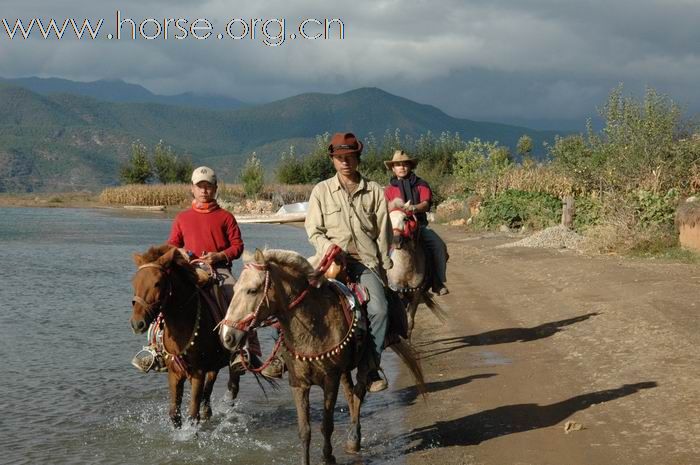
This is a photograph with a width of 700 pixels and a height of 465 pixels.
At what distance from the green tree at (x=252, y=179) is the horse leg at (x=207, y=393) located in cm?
5955

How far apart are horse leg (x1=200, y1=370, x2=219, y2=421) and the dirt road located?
5.97 ft

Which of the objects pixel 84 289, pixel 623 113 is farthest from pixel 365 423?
pixel 623 113

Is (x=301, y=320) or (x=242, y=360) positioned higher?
(x=301, y=320)

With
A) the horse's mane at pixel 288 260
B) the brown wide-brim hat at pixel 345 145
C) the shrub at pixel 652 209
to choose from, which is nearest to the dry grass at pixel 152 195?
the shrub at pixel 652 209

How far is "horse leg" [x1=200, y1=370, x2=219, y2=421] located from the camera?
7.86m

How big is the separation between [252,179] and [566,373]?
60.5 metres

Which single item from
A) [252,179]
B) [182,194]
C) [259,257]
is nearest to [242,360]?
[259,257]

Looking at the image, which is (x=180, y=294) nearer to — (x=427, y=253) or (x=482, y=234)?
(x=427, y=253)

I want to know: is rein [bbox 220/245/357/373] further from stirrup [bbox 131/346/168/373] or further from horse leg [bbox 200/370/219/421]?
stirrup [bbox 131/346/168/373]

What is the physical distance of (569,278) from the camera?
17203 mm

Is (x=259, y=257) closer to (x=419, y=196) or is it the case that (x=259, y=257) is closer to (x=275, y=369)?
(x=275, y=369)

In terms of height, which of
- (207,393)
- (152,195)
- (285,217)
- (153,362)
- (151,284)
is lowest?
(285,217)

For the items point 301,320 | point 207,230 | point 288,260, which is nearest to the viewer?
point 288,260

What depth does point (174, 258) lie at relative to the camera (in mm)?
7301
